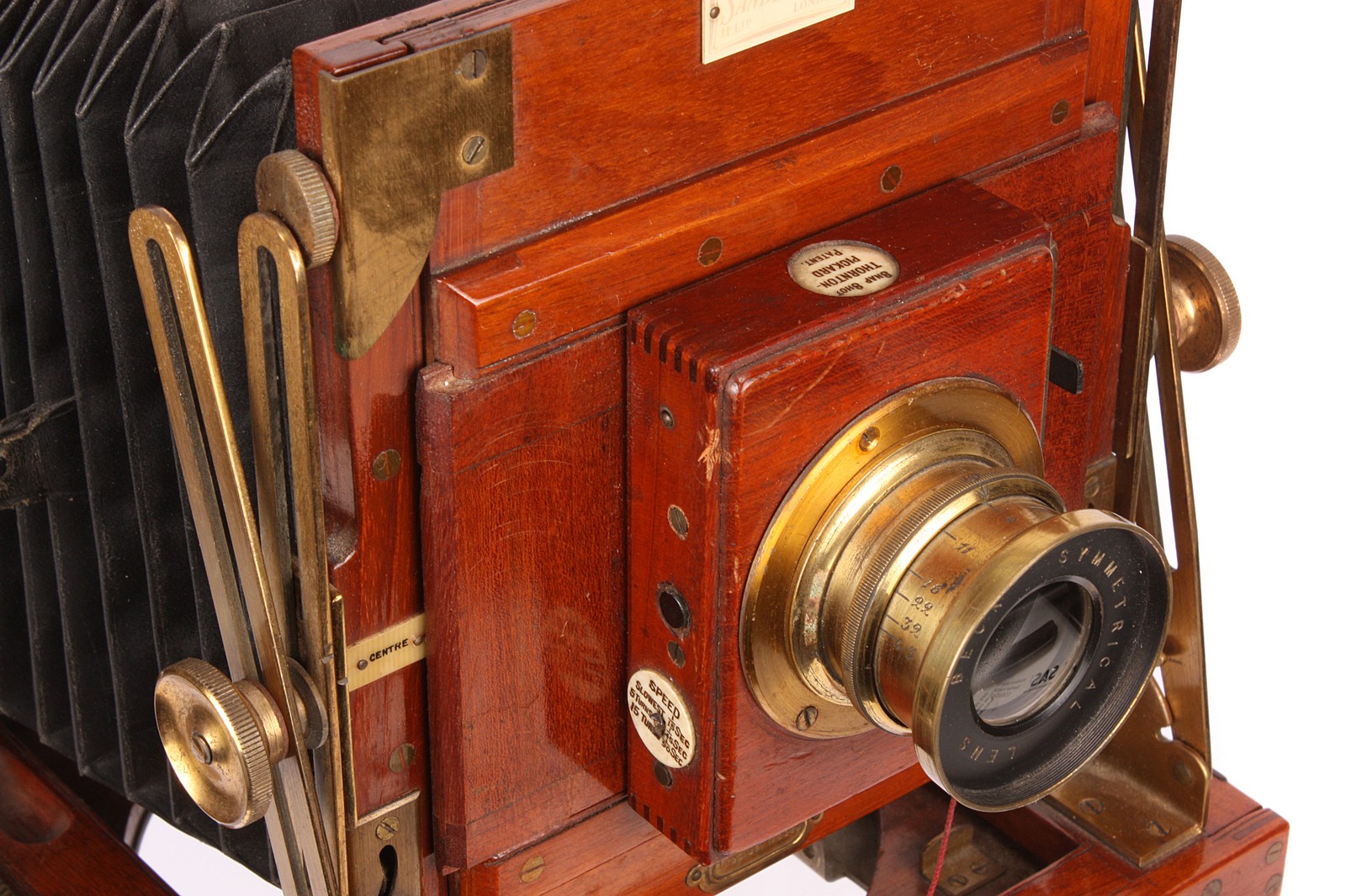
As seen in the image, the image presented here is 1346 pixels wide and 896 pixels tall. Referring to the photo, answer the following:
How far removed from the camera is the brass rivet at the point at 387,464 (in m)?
1.43

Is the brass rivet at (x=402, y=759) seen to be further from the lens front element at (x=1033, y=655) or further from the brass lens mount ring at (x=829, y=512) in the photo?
the lens front element at (x=1033, y=655)

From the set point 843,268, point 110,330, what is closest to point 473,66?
point 843,268

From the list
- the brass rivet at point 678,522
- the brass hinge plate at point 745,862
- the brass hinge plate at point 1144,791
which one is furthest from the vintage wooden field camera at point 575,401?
the brass hinge plate at point 1144,791

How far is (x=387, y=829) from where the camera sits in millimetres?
1589

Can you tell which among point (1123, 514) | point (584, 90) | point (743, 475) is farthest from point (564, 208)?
point (1123, 514)

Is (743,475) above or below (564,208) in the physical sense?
below

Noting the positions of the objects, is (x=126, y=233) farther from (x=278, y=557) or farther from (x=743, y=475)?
(x=743, y=475)

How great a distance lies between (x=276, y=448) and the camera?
1.43 metres

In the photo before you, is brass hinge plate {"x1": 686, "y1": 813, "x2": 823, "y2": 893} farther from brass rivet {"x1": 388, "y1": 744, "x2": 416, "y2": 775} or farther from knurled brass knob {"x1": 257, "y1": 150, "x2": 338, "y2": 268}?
knurled brass knob {"x1": 257, "y1": 150, "x2": 338, "y2": 268}

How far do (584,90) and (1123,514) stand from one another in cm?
71

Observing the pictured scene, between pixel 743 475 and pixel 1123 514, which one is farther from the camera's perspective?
pixel 1123 514

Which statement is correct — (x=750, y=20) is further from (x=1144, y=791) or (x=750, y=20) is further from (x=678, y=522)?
(x=1144, y=791)

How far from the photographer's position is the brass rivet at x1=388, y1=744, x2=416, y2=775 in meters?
1.57

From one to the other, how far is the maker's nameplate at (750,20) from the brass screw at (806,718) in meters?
0.47
